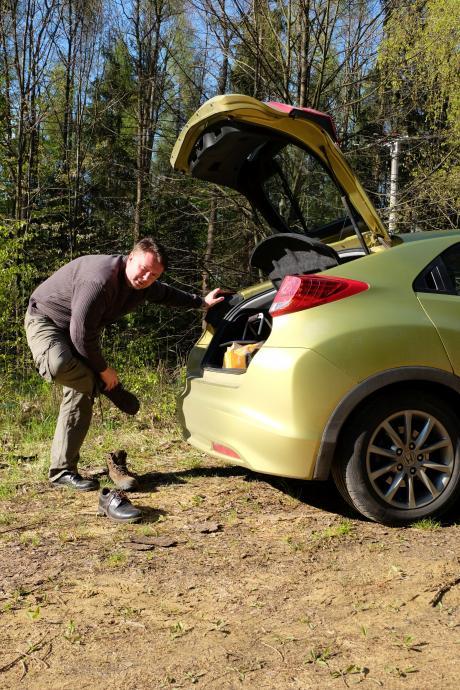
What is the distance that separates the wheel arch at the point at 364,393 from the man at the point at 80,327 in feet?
5.56

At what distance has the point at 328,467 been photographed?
138 inches

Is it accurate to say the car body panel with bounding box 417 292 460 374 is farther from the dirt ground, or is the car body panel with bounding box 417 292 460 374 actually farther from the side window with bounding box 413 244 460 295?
the dirt ground

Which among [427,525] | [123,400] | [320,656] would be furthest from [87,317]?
[320,656]

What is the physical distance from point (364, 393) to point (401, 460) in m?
0.46

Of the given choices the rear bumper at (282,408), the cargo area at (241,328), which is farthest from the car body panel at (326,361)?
the cargo area at (241,328)

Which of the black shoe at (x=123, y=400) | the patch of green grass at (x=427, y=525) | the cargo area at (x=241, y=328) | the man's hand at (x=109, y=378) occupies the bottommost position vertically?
the patch of green grass at (x=427, y=525)

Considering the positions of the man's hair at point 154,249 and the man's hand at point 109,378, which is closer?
the man's hair at point 154,249

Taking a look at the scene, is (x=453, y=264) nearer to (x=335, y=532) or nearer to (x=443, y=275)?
(x=443, y=275)

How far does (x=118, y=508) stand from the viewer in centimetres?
384

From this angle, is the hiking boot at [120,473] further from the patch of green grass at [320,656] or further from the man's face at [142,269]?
the patch of green grass at [320,656]

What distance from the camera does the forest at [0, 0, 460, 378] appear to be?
28.0ft

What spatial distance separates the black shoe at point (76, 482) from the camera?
4.48 metres

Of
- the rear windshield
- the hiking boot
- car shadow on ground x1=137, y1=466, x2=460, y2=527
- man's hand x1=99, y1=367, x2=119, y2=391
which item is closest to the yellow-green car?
car shadow on ground x1=137, y1=466, x2=460, y2=527

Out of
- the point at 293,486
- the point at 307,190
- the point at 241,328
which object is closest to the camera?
the point at 293,486
